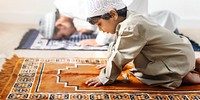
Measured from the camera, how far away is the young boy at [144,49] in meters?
1.54

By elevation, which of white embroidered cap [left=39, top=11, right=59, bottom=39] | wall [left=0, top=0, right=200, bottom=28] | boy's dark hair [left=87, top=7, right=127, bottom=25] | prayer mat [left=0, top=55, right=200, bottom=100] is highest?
wall [left=0, top=0, right=200, bottom=28]

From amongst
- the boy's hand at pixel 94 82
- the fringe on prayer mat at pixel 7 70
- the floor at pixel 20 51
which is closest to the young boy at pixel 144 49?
the boy's hand at pixel 94 82

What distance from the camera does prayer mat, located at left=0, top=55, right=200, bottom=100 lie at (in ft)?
4.89

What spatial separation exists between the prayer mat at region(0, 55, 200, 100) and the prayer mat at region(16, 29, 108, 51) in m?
0.55

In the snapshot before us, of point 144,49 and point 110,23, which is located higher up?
point 110,23

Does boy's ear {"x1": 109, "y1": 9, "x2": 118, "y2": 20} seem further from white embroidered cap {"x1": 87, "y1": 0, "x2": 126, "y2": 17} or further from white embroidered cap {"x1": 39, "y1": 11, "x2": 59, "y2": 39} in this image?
white embroidered cap {"x1": 39, "y1": 11, "x2": 59, "y2": 39}

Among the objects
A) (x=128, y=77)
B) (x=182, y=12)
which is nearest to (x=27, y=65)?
(x=128, y=77)

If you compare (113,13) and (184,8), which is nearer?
(113,13)

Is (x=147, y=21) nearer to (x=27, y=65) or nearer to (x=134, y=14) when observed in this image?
(x=134, y=14)

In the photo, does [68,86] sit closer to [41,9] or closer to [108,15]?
[108,15]

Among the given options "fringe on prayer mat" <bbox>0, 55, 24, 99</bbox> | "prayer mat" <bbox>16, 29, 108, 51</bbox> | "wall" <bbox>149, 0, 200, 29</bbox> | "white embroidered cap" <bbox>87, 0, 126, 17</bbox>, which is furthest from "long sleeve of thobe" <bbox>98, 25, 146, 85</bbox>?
"wall" <bbox>149, 0, 200, 29</bbox>

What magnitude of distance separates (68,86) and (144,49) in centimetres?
44

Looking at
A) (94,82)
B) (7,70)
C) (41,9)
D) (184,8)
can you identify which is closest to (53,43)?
(7,70)

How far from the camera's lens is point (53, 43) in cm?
265
